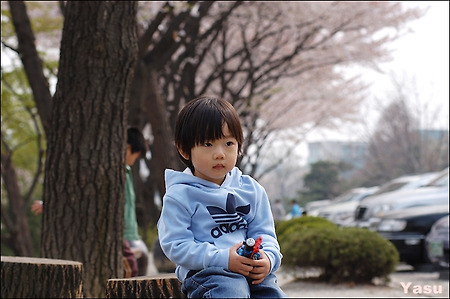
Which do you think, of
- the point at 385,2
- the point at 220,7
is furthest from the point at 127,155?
the point at 385,2

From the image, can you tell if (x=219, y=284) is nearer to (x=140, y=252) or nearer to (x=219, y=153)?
(x=219, y=153)

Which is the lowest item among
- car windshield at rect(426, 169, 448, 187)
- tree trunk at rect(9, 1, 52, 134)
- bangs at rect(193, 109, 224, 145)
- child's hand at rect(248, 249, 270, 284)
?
child's hand at rect(248, 249, 270, 284)

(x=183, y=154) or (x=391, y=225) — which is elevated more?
(x=183, y=154)

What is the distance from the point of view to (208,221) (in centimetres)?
217

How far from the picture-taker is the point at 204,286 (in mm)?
2088

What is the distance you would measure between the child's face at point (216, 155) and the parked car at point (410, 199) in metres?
8.13

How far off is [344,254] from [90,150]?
397 centimetres

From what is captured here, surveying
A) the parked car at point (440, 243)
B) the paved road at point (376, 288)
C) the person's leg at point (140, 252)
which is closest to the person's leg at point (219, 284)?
the person's leg at point (140, 252)

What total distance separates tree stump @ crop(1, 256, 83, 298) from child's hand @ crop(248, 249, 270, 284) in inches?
71.1

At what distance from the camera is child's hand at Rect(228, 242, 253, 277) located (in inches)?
80.0

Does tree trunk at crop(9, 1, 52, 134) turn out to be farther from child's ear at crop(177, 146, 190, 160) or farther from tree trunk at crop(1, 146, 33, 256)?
child's ear at crop(177, 146, 190, 160)

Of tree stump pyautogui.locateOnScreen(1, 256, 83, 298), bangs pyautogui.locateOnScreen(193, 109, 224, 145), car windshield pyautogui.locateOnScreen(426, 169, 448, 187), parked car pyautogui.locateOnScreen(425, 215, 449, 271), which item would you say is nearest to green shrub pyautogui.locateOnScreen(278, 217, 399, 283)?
parked car pyautogui.locateOnScreen(425, 215, 449, 271)

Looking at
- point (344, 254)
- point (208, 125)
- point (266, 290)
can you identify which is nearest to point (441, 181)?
point (344, 254)

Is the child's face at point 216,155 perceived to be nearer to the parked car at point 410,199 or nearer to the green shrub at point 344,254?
the green shrub at point 344,254
